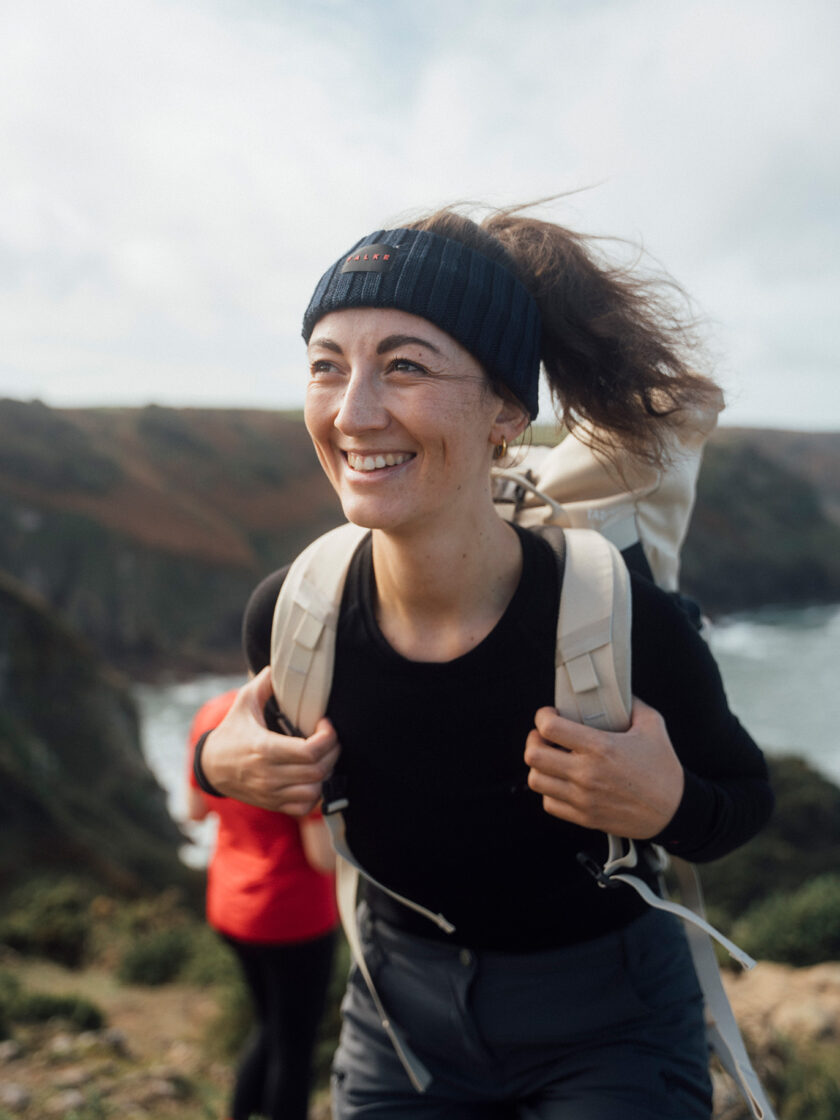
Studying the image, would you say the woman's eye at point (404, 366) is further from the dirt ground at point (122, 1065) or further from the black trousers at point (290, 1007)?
the dirt ground at point (122, 1065)

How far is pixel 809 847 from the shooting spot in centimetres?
1546

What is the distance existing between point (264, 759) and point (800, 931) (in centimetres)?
536

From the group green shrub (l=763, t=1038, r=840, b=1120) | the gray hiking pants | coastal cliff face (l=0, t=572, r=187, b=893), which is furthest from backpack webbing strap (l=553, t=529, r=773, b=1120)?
coastal cliff face (l=0, t=572, r=187, b=893)

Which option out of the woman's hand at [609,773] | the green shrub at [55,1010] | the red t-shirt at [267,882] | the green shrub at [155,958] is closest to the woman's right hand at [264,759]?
the woman's hand at [609,773]

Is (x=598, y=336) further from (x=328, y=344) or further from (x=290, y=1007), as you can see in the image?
(x=290, y=1007)

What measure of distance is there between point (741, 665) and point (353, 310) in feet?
161

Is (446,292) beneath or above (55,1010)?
above

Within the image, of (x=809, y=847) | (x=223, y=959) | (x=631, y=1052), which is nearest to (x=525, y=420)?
(x=631, y=1052)

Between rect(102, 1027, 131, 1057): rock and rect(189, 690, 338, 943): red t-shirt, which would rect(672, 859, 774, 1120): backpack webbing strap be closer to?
rect(189, 690, 338, 943): red t-shirt

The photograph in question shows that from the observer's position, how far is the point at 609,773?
4.61ft

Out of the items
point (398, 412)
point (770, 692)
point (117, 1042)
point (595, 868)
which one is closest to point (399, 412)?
point (398, 412)

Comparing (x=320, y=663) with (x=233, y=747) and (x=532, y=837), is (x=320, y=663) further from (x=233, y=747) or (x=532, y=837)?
(x=532, y=837)

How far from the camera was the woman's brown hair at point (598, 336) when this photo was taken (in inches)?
66.4

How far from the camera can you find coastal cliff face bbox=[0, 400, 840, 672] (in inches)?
1859
